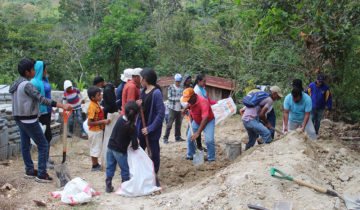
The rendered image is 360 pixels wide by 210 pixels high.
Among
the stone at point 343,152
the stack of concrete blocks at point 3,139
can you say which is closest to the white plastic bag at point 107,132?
the stack of concrete blocks at point 3,139

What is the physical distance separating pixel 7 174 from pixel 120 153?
188cm

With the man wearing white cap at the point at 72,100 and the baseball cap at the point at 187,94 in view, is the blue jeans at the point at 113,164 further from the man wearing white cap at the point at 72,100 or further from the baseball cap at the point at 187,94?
the man wearing white cap at the point at 72,100

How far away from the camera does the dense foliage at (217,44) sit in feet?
23.5

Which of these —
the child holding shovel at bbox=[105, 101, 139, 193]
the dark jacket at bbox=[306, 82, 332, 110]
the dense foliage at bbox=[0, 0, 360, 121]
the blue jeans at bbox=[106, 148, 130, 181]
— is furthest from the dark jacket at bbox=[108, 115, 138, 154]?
the dark jacket at bbox=[306, 82, 332, 110]

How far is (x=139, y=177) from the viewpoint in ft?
15.0

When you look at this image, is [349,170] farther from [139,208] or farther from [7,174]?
[7,174]

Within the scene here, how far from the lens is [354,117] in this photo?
32.1ft

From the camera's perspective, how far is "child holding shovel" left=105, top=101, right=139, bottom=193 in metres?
4.44

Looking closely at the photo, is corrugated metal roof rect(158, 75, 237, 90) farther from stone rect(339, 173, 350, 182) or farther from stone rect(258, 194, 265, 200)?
stone rect(258, 194, 265, 200)

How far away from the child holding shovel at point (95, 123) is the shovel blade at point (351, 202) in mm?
3802

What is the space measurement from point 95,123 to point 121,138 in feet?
3.78

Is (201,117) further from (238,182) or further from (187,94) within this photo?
(238,182)

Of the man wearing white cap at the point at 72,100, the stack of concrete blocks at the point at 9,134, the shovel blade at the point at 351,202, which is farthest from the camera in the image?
the man wearing white cap at the point at 72,100

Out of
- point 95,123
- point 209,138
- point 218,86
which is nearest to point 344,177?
point 209,138
